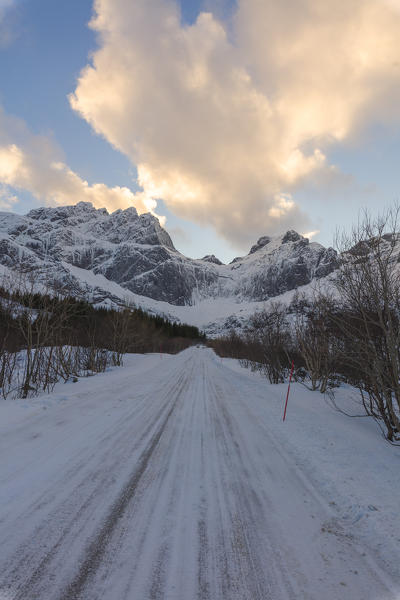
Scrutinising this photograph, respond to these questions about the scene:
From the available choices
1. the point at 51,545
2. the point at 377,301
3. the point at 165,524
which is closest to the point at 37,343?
the point at 51,545

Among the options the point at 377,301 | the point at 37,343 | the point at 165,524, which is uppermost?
the point at 377,301

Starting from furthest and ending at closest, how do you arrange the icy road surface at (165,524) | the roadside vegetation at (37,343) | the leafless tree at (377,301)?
the roadside vegetation at (37,343) → the leafless tree at (377,301) → the icy road surface at (165,524)

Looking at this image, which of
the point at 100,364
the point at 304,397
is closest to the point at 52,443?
the point at 304,397

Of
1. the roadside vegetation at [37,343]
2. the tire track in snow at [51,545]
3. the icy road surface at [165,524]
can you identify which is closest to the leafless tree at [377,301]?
the icy road surface at [165,524]

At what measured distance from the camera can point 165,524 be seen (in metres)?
2.75

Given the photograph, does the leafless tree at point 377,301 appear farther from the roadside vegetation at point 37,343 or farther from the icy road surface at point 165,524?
the roadside vegetation at point 37,343

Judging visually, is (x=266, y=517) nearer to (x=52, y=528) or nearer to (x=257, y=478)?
(x=257, y=478)

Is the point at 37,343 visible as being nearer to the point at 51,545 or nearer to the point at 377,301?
the point at 51,545

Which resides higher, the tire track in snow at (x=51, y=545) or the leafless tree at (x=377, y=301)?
the leafless tree at (x=377, y=301)

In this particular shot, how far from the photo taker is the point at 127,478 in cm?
364

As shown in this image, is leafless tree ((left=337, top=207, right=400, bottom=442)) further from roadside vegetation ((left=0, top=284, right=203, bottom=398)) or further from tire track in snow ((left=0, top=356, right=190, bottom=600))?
roadside vegetation ((left=0, top=284, right=203, bottom=398))

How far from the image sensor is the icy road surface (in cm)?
204

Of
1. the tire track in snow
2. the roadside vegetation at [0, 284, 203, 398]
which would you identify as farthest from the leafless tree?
the roadside vegetation at [0, 284, 203, 398]

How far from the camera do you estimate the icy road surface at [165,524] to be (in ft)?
6.70
